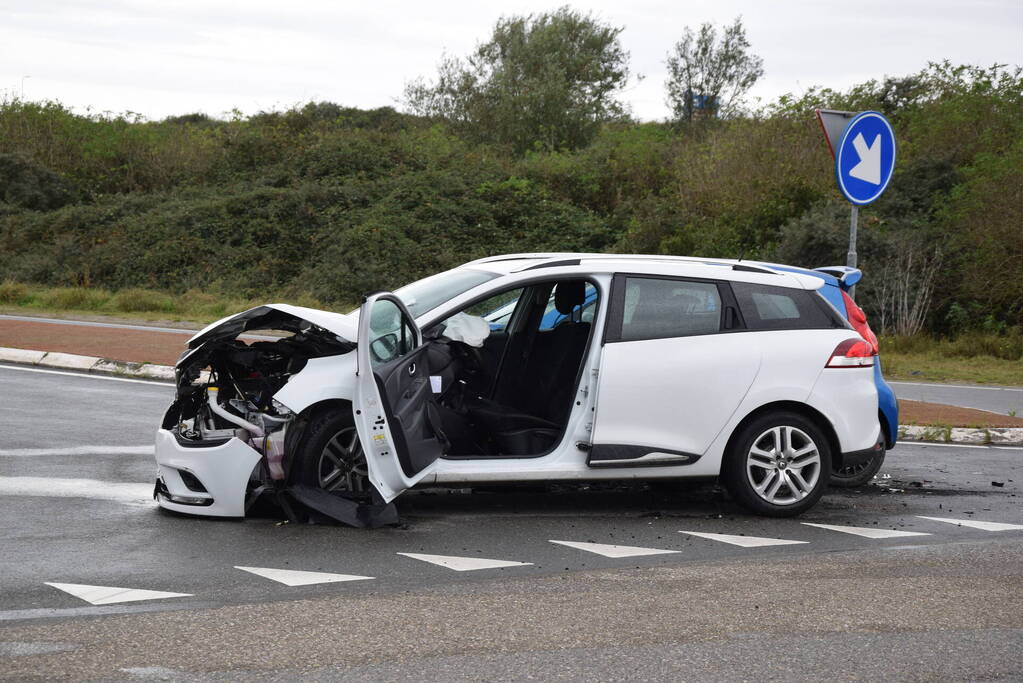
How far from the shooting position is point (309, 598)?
5.40m

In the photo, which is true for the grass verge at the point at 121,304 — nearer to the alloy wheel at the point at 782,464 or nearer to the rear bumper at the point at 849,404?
the alloy wheel at the point at 782,464

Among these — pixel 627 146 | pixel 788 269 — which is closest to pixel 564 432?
pixel 788 269

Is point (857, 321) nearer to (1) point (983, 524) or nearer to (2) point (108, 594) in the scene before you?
(1) point (983, 524)

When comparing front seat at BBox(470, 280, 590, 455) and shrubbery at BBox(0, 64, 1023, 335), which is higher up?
shrubbery at BBox(0, 64, 1023, 335)

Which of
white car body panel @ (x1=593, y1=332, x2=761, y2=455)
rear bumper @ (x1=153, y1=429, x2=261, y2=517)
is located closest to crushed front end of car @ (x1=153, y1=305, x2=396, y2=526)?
rear bumper @ (x1=153, y1=429, x2=261, y2=517)

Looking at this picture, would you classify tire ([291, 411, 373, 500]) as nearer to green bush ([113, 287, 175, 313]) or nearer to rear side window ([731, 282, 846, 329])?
rear side window ([731, 282, 846, 329])

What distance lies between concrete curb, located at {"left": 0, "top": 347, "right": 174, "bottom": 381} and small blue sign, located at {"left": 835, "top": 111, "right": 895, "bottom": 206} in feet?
26.4

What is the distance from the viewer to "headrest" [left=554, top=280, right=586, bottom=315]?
775 cm

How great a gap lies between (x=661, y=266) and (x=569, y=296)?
0.68 metres

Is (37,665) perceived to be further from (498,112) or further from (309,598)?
(498,112)

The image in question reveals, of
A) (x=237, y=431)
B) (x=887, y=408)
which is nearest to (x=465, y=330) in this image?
(x=237, y=431)

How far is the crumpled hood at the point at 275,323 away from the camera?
22.6 ft

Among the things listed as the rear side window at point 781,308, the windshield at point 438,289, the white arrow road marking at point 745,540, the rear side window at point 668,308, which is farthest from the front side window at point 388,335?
the rear side window at point 781,308

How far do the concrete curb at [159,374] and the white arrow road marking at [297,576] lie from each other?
7.19 meters
